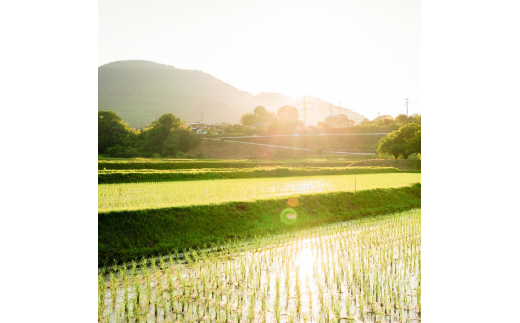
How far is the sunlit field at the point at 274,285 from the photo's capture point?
3.92 meters

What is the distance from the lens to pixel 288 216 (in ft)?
32.0

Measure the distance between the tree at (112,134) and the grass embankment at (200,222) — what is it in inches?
1050

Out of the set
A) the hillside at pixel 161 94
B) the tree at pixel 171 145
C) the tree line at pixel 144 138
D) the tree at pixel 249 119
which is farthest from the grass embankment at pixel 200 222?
the hillside at pixel 161 94

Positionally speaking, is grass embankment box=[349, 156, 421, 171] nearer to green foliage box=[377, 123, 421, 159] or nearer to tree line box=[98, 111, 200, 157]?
green foliage box=[377, 123, 421, 159]

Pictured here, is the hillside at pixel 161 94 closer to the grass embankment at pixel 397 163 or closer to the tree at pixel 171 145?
the tree at pixel 171 145

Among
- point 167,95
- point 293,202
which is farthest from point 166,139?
point 167,95

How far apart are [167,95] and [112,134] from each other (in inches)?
5299

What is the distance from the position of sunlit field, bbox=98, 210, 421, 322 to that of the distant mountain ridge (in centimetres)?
11669

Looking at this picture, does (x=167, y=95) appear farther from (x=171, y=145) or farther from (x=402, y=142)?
(x=402, y=142)

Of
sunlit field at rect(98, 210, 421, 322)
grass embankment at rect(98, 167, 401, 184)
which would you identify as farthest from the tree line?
sunlit field at rect(98, 210, 421, 322)

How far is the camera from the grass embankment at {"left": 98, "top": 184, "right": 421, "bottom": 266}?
6660 millimetres
